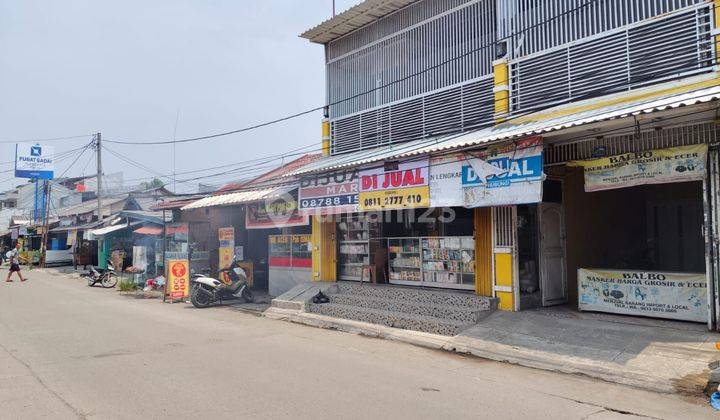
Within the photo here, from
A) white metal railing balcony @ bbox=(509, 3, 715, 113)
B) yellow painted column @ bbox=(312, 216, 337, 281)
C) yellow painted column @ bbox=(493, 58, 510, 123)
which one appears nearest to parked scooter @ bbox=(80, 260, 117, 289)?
yellow painted column @ bbox=(312, 216, 337, 281)

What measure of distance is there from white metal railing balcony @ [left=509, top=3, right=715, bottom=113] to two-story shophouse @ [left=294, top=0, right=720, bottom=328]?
2cm

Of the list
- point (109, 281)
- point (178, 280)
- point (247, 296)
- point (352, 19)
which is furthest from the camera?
point (109, 281)

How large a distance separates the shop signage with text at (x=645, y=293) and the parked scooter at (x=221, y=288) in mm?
9603

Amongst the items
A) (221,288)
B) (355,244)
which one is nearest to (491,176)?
(355,244)

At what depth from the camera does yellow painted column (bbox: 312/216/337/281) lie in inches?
577

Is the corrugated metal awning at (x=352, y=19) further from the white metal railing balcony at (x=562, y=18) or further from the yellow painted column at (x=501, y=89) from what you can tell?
the yellow painted column at (x=501, y=89)

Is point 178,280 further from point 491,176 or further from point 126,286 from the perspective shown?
point 491,176

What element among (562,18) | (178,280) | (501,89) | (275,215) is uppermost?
(562,18)

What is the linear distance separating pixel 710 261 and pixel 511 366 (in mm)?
3539

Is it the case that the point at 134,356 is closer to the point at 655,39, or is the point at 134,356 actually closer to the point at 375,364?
the point at 375,364

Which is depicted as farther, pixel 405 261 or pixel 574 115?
pixel 405 261

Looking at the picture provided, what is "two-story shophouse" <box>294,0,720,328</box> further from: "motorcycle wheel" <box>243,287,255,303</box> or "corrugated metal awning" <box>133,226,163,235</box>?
"corrugated metal awning" <box>133,226,163,235</box>

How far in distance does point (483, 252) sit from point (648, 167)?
3706 millimetres

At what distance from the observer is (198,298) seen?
14453mm
